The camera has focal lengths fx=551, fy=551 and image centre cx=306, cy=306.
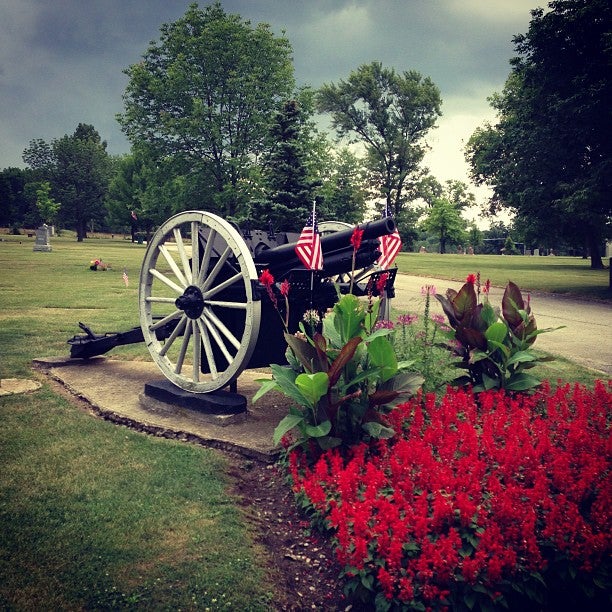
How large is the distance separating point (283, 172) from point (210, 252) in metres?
15.5

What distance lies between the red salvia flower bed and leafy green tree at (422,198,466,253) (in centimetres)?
5878

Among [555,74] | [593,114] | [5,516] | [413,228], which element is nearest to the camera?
[5,516]

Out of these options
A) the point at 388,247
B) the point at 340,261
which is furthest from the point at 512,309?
the point at 340,261

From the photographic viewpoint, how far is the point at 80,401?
16.8 feet

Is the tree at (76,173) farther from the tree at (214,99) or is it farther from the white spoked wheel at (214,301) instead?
the white spoked wheel at (214,301)

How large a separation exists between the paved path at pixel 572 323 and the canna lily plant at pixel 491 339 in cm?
57

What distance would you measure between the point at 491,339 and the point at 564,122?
12.5 m

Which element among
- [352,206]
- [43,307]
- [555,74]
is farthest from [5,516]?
[352,206]

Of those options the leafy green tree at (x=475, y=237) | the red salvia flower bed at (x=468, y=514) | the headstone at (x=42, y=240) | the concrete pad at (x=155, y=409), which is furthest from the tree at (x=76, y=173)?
the red salvia flower bed at (x=468, y=514)

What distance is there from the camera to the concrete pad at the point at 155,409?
4.16 m

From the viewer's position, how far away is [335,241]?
459 centimetres

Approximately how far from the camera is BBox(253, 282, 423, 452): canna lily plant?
3469 millimetres

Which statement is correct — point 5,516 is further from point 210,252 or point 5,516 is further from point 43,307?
point 43,307

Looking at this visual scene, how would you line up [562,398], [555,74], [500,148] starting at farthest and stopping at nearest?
[500,148] < [555,74] < [562,398]
